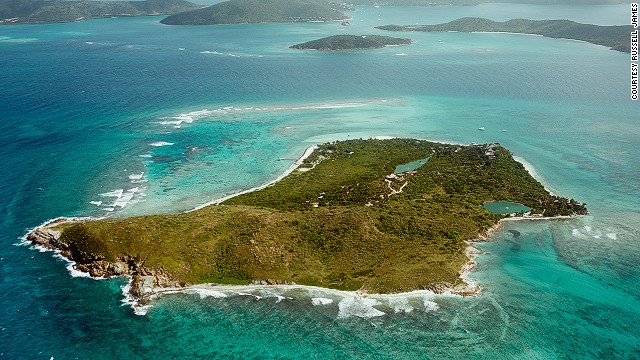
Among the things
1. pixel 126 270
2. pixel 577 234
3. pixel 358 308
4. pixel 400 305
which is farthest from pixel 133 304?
pixel 577 234

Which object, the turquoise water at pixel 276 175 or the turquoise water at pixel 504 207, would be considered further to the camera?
the turquoise water at pixel 504 207

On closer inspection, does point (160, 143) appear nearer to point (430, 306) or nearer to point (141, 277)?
point (141, 277)

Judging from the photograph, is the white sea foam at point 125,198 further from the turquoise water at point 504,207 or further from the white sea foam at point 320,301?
the turquoise water at point 504,207

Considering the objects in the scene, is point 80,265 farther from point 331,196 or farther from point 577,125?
point 577,125

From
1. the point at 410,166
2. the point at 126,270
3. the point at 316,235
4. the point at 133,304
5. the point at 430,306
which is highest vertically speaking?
A: the point at 410,166

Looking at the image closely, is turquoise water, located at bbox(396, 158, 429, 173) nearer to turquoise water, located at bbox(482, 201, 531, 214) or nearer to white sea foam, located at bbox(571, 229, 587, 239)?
turquoise water, located at bbox(482, 201, 531, 214)

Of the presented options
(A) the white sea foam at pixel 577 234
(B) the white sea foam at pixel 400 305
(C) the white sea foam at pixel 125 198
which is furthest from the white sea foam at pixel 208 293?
(A) the white sea foam at pixel 577 234
